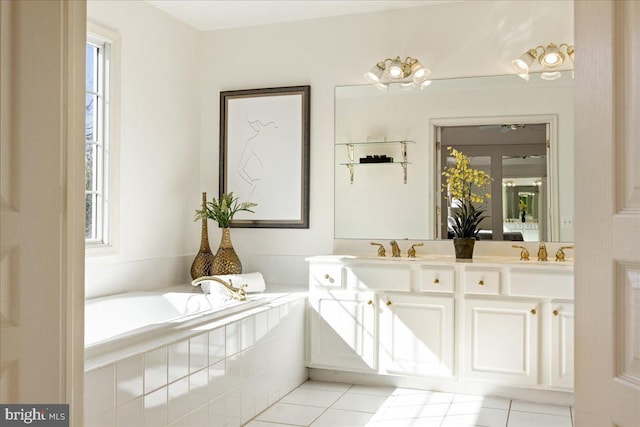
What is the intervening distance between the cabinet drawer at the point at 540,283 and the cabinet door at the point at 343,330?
2.84ft

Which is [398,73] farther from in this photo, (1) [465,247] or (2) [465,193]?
(1) [465,247]

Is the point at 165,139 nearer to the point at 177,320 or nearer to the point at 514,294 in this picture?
the point at 177,320

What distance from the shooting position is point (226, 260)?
415 cm

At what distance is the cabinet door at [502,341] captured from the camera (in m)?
3.46

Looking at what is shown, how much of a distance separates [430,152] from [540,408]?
1.71 m

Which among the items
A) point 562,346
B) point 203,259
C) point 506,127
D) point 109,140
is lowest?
point 562,346

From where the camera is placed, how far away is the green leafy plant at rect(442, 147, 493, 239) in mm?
3896

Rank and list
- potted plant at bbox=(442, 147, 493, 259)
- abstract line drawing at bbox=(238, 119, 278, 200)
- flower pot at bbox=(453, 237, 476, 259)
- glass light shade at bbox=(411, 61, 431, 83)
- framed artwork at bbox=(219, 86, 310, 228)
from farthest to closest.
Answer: abstract line drawing at bbox=(238, 119, 278, 200)
framed artwork at bbox=(219, 86, 310, 228)
glass light shade at bbox=(411, 61, 431, 83)
potted plant at bbox=(442, 147, 493, 259)
flower pot at bbox=(453, 237, 476, 259)

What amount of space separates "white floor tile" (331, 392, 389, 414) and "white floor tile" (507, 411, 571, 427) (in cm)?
73

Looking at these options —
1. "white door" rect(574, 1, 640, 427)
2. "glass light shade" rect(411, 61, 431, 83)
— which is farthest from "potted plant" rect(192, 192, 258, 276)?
"white door" rect(574, 1, 640, 427)

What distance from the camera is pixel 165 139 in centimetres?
424

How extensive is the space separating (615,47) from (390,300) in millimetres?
2692

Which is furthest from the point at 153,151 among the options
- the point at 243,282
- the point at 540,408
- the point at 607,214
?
the point at 607,214

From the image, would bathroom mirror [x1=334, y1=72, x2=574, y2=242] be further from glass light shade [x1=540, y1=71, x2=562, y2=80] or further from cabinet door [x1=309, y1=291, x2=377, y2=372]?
cabinet door [x1=309, y1=291, x2=377, y2=372]
